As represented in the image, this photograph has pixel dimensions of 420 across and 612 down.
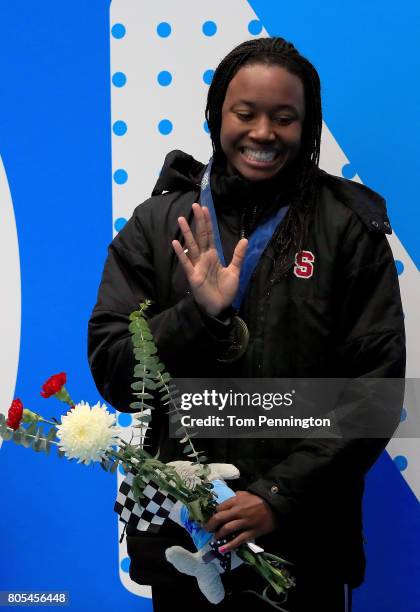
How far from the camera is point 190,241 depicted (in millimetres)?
1912

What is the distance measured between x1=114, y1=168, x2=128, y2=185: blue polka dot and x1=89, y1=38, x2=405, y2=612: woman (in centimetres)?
64

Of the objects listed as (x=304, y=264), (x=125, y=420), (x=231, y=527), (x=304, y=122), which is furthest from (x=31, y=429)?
(x=125, y=420)

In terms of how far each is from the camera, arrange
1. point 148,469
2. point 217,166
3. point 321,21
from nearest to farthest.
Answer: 1. point 148,469
2. point 217,166
3. point 321,21

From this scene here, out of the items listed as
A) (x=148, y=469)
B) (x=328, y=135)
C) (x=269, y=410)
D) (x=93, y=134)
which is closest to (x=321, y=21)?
(x=328, y=135)

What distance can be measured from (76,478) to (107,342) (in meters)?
0.95

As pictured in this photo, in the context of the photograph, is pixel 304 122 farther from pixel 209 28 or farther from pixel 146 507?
pixel 146 507

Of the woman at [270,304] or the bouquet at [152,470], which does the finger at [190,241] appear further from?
the bouquet at [152,470]

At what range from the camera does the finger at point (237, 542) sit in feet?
6.04

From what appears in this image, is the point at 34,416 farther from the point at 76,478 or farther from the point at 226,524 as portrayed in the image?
the point at 76,478

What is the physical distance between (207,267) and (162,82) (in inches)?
40.0

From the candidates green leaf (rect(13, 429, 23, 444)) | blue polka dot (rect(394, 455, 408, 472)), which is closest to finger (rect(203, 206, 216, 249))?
green leaf (rect(13, 429, 23, 444))

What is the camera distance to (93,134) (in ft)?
9.14

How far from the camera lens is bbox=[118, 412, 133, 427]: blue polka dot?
2.80 metres

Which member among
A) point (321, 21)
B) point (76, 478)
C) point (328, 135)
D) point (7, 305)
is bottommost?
point (76, 478)
